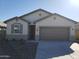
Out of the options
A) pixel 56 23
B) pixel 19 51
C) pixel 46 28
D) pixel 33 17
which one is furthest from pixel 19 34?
pixel 19 51

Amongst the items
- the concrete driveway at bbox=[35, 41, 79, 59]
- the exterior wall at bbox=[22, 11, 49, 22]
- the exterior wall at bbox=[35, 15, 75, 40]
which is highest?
the exterior wall at bbox=[22, 11, 49, 22]

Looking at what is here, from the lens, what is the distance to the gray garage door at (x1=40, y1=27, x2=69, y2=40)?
26.8 meters

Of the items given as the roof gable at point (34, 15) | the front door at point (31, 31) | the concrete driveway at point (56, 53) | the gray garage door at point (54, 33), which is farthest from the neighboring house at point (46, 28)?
the concrete driveway at point (56, 53)

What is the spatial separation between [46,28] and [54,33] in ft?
5.20

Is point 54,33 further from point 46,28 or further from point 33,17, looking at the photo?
point 33,17

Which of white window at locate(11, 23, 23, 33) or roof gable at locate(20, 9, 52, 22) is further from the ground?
roof gable at locate(20, 9, 52, 22)

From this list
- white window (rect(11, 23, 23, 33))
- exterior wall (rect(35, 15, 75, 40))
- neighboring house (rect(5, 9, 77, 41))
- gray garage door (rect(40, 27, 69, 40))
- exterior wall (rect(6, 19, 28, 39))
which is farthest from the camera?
white window (rect(11, 23, 23, 33))

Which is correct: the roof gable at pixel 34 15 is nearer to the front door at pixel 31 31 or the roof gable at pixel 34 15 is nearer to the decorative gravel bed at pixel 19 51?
the front door at pixel 31 31

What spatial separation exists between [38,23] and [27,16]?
3884 mm

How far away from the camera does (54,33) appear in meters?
27.1

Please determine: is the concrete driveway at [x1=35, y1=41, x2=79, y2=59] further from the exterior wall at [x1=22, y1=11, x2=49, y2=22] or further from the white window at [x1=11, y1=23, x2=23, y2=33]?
the exterior wall at [x1=22, y1=11, x2=49, y2=22]

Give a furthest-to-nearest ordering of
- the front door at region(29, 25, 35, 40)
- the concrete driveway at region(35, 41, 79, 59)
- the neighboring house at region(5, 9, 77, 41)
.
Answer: the front door at region(29, 25, 35, 40)
the neighboring house at region(5, 9, 77, 41)
the concrete driveway at region(35, 41, 79, 59)

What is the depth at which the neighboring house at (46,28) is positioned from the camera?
26578 millimetres

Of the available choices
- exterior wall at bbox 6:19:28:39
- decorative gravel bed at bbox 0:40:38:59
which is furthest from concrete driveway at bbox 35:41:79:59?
exterior wall at bbox 6:19:28:39
